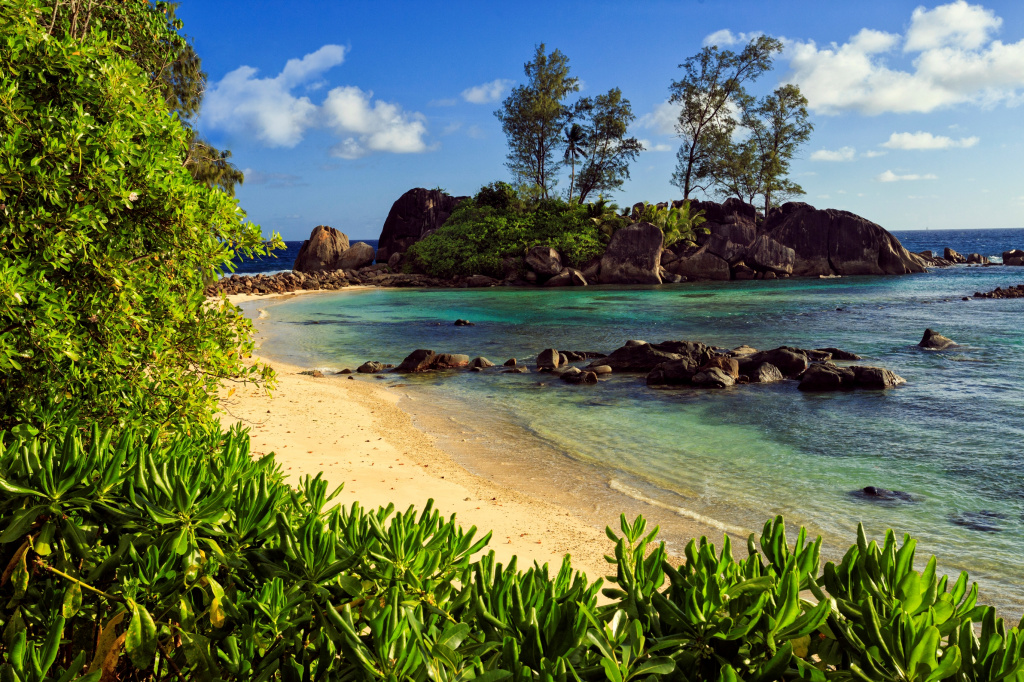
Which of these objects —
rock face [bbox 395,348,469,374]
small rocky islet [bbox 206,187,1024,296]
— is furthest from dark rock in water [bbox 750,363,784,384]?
small rocky islet [bbox 206,187,1024,296]

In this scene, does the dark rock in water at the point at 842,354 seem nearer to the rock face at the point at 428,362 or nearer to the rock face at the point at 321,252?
the rock face at the point at 428,362

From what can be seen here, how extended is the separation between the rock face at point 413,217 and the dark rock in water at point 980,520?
49514 mm

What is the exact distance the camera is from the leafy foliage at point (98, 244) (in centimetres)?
362

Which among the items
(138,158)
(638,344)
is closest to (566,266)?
(638,344)

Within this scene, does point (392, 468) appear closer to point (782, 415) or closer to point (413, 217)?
point (782, 415)

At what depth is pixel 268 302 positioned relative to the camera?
36.0 m

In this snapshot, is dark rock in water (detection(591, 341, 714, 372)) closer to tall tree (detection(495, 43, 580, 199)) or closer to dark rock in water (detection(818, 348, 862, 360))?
dark rock in water (detection(818, 348, 862, 360))

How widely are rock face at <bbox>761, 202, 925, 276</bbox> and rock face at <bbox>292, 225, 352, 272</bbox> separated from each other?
117 feet

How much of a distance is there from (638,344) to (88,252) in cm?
1451

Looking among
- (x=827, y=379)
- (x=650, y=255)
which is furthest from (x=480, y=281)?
(x=827, y=379)

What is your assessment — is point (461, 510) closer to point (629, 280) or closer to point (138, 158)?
point (138, 158)

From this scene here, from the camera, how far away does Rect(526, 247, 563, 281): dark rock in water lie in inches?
1759

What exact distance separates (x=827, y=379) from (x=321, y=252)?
45.5 m

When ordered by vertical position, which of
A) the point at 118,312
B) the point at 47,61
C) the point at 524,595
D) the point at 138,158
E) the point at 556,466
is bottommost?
the point at 556,466
